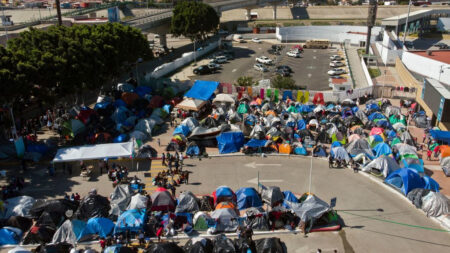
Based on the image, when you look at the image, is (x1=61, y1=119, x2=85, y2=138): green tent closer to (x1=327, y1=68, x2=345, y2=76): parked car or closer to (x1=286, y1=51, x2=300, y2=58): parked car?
(x1=327, y1=68, x2=345, y2=76): parked car

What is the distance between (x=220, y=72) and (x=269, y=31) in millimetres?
39830

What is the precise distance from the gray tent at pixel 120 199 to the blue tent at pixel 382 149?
721 inches

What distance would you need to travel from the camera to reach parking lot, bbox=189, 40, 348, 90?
54531 mm

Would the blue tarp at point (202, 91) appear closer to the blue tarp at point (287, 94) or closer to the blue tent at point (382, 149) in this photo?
the blue tarp at point (287, 94)

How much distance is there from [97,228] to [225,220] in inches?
271

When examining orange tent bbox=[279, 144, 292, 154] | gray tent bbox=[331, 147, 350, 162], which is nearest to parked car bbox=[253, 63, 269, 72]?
orange tent bbox=[279, 144, 292, 154]

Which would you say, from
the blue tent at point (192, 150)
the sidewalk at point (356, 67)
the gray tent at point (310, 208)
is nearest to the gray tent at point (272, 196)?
the gray tent at point (310, 208)

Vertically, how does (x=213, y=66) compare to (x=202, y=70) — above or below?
above

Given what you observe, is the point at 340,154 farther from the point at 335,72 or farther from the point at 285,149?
the point at 335,72

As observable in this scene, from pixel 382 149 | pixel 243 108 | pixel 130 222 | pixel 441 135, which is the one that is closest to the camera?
pixel 130 222

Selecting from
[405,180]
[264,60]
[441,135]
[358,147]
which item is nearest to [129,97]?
[358,147]

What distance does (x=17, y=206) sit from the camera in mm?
22641

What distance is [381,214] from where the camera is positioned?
76.6 feet

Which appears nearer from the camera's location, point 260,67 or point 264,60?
point 260,67
